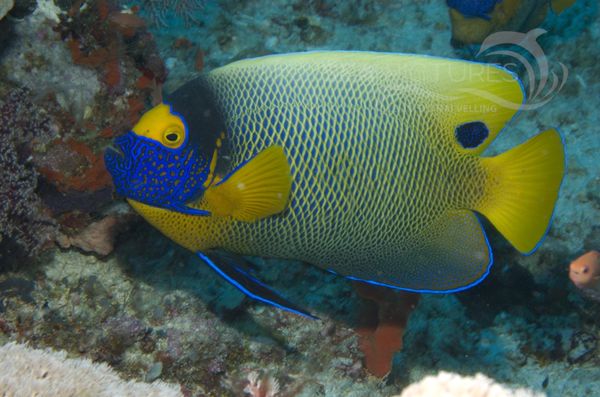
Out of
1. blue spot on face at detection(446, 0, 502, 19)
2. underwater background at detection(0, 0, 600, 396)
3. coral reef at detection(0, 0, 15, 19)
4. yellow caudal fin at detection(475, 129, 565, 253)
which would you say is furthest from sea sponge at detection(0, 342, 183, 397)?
blue spot on face at detection(446, 0, 502, 19)

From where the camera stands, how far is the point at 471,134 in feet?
6.49

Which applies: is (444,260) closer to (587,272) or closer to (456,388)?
(456,388)

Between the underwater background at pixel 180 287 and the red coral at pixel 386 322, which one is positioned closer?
the underwater background at pixel 180 287

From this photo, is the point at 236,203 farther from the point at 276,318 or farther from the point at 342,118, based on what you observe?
the point at 276,318

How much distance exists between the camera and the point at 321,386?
3404mm

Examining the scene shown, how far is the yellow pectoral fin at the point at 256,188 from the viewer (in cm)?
179

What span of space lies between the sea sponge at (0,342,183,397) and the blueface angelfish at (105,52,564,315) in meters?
1.11

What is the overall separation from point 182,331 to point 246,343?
47cm

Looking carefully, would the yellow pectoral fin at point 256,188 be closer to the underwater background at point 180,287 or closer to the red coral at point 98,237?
the underwater background at point 180,287

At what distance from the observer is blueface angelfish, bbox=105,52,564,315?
1840mm

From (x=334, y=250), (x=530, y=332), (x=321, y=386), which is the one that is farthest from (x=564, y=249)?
(x=334, y=250)

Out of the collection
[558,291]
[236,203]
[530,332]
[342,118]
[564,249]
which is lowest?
[530,332]

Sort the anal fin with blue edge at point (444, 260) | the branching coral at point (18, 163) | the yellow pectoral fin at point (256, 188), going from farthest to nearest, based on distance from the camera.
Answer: the branching coral at point (18, 163), the anal fin with blue edge at point (444, 260), the yellow pectoral fin at point (256, 188)

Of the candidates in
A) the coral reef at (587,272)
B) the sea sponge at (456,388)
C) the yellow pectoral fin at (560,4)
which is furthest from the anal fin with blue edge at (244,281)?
the yellow pectoral fin at (560,4)
